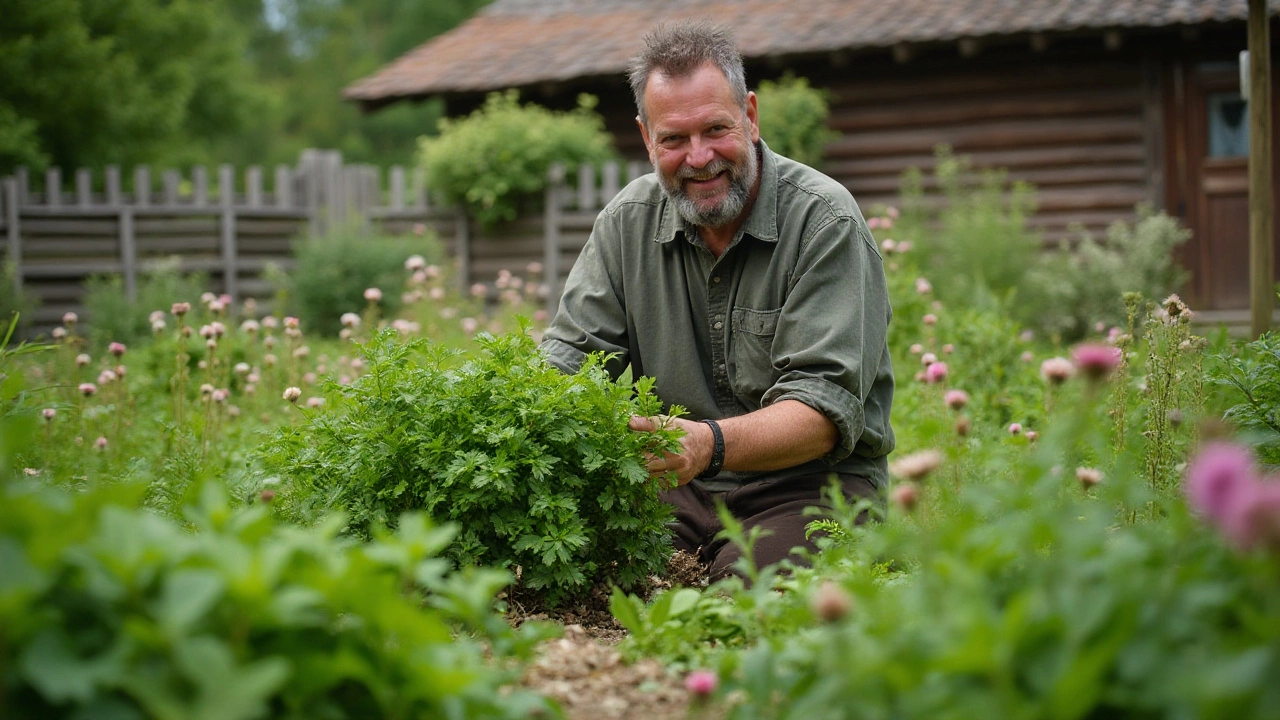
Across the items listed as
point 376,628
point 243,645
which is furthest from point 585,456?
point 243,645

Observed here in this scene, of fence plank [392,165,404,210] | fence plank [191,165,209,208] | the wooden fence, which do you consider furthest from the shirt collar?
fence plank [191,165,209,208]

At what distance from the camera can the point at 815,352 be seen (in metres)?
2.87

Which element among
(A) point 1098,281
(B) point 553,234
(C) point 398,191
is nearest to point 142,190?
(C) point 398,191

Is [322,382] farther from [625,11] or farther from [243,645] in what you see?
[625,11]

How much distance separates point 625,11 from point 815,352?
36.7 feet

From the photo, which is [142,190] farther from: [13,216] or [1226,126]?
[1226,126]

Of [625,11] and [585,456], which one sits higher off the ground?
[625,11]

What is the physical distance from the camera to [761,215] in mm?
3186

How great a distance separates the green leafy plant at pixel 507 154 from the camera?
10.3 metres

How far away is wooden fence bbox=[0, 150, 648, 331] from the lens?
34.3 ft

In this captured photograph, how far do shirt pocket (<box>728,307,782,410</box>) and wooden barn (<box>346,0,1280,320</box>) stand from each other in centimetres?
713

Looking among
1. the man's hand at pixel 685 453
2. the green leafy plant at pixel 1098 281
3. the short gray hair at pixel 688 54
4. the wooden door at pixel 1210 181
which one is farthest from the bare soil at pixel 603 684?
the wooden door at pixel 1210 181

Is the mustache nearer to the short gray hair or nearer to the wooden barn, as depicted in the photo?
the short gray hair

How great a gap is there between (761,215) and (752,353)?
1.33 feet
